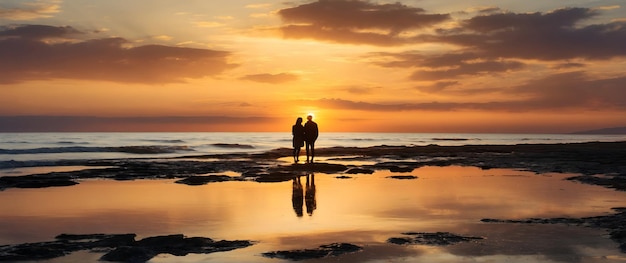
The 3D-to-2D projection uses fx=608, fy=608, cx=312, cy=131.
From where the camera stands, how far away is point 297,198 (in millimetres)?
17391

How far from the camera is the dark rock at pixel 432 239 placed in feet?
33.8

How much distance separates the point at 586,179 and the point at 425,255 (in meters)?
16.2

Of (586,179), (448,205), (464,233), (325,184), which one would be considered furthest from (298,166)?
(464,233)

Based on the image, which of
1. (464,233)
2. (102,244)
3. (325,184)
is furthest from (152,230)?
(325,184)

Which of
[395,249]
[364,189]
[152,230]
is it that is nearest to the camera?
[395,249]

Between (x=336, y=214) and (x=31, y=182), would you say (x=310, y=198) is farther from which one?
(x=31, y=182)

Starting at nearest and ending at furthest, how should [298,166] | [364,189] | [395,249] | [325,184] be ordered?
[395,249]
[364,189]
[325,184]
[298,166]

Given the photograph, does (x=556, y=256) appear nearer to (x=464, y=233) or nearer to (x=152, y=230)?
(x=464, y=233)

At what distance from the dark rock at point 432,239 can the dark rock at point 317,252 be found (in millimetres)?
958

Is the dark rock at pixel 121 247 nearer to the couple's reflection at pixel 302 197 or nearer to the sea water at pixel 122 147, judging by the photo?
the couple's reflection at pixel 302 197

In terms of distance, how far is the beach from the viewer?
31.3 ft

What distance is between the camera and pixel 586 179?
75.4ft

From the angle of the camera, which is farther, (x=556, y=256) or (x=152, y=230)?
(x=152, y=230)

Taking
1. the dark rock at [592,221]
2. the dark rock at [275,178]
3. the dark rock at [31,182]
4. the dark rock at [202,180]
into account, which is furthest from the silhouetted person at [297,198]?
the dark rock at [31,182]
